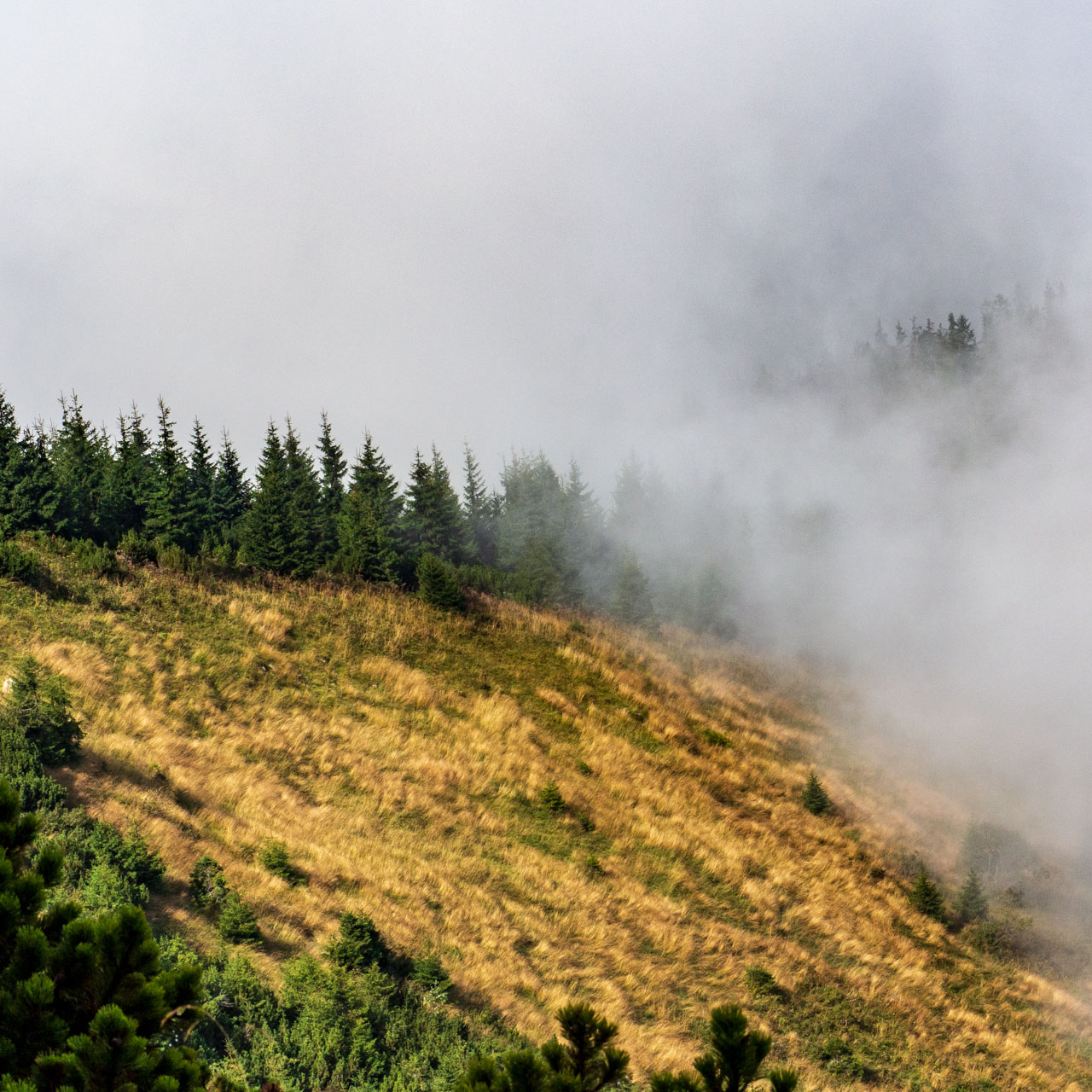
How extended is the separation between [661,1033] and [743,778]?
13423 millimetres

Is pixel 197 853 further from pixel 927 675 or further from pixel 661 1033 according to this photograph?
pixel 927 675

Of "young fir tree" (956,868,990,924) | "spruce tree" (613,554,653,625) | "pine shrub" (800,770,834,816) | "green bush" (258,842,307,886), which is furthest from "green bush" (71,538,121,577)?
"young fir tree" (956,868,990,924)

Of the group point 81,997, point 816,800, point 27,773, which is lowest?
point 816,800

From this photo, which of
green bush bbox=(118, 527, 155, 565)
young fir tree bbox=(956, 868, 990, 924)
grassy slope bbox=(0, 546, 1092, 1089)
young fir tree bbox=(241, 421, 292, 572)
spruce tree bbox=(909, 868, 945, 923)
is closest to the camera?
grassy slope bbox=(0, 546, 1092, 1089)

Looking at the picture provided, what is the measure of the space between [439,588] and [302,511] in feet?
37.3

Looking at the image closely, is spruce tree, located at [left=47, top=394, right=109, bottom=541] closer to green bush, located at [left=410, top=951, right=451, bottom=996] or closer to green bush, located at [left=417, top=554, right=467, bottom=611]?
green bush, located at [left=417, top=554, right=467, bottom=611]

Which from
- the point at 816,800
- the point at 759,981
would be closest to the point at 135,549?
the point at 759,981

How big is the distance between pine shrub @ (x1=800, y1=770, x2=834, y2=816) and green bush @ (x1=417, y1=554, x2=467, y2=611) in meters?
15.6

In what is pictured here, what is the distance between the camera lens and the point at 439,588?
31.4 meters

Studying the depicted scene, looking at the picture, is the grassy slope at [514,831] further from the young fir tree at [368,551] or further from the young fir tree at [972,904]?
the young fir tree at [368,551]

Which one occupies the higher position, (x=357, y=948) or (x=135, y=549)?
(x=135, y=549)

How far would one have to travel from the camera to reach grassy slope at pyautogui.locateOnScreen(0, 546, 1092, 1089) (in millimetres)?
12328

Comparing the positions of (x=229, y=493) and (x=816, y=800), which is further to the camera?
(x=229, y=493)

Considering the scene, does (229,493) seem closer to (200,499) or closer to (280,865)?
(200,499)
